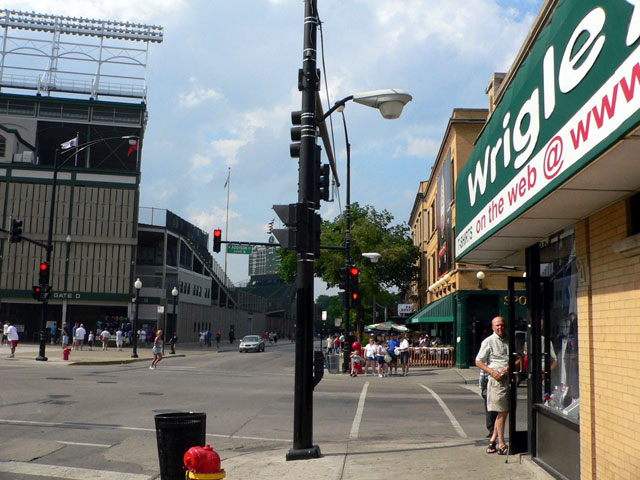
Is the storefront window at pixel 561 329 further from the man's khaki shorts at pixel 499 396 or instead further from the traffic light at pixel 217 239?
the traffic light at pixel 217 239

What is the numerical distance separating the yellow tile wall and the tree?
37.0 meters

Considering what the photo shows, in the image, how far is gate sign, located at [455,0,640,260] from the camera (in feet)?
12.4

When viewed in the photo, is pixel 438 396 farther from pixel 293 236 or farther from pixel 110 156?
pixel 110 156

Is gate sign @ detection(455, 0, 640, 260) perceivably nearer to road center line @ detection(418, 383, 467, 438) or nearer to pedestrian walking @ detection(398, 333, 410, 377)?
road center line @ detection(418, 383, 467, 438)

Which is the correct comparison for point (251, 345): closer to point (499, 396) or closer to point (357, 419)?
point (357, 419)

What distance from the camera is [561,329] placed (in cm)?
730

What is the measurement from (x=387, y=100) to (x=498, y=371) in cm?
401

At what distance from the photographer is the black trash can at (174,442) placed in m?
6.47

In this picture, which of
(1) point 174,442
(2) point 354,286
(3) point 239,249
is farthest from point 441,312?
(1) point 174,442

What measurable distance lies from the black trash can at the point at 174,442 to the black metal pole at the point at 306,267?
2.11m

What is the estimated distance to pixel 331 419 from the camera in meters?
12.7

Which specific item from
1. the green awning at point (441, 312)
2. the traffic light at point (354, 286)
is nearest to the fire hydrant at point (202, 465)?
the traffic light at point (354, 286)

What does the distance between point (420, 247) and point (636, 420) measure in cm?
4877

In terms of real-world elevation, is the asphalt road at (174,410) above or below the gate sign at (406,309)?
below
